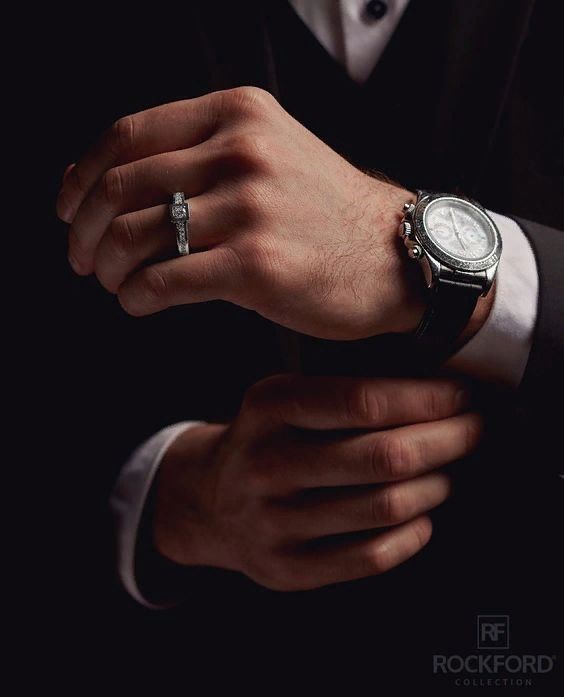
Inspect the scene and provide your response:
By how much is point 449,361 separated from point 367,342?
190 millimetres

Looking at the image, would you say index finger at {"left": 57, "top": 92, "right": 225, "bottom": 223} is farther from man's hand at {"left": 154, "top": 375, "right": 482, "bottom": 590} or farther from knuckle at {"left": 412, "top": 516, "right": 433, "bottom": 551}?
knuckle at {"left": 412, "top": 516, "right": 433, "bottom": 551}

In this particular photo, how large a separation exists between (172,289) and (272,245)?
12 cm

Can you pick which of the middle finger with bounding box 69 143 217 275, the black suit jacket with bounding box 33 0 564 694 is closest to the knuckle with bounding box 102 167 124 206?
the middle finger with bounding box 69 143 217 275

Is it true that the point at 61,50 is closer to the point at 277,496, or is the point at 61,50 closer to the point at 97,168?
the point at 97,168

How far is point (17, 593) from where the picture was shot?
4.17 feet

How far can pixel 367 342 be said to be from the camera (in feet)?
3.44

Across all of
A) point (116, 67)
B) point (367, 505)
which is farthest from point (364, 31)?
point (367, 505)

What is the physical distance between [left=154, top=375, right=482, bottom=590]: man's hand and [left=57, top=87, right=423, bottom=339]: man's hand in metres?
0.13

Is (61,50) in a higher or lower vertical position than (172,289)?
higher

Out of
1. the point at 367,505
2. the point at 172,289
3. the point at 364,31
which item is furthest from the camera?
the point at 364,31

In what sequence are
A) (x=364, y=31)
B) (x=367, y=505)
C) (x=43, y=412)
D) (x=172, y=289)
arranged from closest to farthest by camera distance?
(x=172, y=289), (x=367, y=505), (x=364, y=31), (x=43, y=412)

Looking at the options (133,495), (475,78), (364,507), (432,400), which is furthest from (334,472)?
(475,78)

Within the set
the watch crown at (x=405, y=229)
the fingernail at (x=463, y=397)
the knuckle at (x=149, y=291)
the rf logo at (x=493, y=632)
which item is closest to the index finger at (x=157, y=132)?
the knuckle at (x=149, y=291)

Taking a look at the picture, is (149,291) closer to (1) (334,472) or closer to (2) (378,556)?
(1) (334,472)
